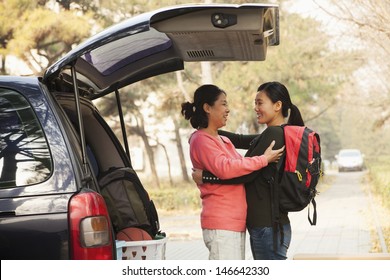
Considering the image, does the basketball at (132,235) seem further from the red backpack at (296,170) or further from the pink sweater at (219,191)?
the red backpack at (296,170)

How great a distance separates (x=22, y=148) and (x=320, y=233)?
12.5m

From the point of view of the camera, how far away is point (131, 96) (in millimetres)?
26969

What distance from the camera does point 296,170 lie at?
460 centimetres

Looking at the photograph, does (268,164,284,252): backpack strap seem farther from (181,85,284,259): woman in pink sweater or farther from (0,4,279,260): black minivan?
(0,4,279,260): black minivan

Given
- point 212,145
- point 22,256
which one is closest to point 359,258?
point 212,145

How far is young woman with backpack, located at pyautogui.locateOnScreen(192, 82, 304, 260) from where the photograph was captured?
4.62 metres

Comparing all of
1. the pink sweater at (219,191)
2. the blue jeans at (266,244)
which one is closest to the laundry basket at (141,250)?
the pink sweater at (219,191)

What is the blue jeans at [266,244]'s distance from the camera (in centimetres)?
464

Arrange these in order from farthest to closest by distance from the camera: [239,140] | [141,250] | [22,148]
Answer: [239,140]
[141,250]
[22,148]

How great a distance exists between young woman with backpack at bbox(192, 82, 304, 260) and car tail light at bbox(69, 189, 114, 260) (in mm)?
1137

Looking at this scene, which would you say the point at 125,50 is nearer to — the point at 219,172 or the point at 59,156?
the point at 219,172

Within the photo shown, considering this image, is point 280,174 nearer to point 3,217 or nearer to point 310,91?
Answer: point 3,217

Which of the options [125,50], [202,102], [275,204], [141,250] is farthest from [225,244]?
[125,50]

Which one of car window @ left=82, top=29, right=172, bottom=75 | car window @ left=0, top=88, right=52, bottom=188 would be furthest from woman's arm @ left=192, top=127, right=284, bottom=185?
car window @ left=0, top=88, right=52, bottom=188
